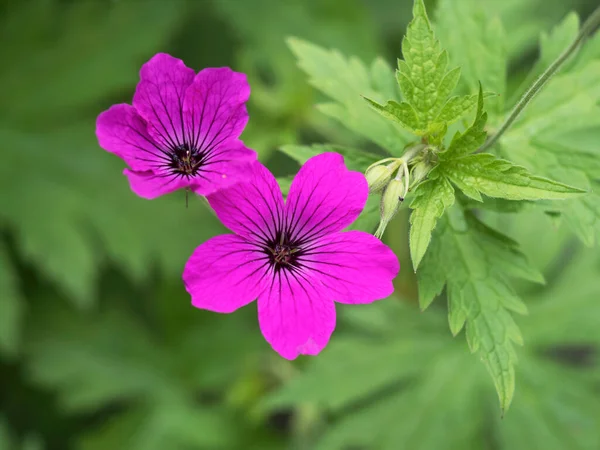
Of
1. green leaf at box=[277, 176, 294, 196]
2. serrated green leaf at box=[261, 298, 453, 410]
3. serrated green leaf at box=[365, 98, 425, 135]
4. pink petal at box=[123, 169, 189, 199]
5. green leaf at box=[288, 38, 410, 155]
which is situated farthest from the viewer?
serrated green leaf at box=[261, 298, 453, 410]

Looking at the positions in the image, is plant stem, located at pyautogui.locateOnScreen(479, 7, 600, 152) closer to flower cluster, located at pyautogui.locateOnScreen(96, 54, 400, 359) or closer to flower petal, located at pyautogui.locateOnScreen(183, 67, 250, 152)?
flower cluster, located at pyautogui.locateOnScreen(96, 54, 400, 359)

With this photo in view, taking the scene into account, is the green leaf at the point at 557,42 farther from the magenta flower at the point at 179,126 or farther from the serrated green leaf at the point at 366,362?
the serrated green leaf at the point at 366,362

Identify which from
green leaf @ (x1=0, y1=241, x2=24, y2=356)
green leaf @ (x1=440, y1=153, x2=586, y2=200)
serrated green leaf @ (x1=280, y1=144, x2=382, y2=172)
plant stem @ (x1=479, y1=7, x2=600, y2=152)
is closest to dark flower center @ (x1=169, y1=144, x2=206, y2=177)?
serrated green leaf @ (x1=280, y1=144, x2=382, y2=172)

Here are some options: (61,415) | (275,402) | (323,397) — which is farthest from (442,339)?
(61,415)

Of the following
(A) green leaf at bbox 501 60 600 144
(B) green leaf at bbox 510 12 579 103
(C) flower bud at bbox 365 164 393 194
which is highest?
(B) green leaf at bbox 510 12 579 103

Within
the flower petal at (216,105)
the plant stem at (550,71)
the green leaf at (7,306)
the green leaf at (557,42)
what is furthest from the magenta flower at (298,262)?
the green leaf at (7,306)

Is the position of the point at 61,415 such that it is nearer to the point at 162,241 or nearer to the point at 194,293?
the point at 162,241

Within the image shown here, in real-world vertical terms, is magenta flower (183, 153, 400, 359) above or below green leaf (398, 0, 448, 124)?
below

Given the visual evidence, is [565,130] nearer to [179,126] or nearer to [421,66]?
[421,66]

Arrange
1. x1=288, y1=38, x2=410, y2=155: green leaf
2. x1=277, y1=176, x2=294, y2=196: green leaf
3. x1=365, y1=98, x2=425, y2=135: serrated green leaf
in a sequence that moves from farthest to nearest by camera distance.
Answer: x1=288, y1=38, x2=410, y2=155: green leaf, x1=277, y1=176, x2=294, y2=196: green leaf, x1=365, y1=98, x2=425, y2=135: serrated green leaf
